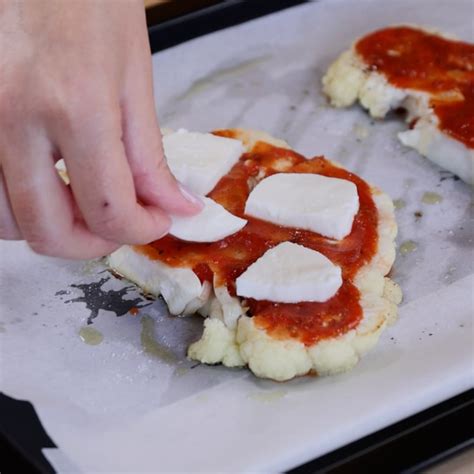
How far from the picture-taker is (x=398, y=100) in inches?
116

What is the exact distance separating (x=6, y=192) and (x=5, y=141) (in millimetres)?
128

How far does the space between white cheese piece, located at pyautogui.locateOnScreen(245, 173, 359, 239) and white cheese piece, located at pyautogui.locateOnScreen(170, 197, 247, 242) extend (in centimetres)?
10

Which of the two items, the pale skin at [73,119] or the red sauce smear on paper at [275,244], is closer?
the pale skin at [73,119]

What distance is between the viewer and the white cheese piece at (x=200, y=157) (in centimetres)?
241

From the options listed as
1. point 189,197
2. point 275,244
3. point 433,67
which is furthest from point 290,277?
point 433,67

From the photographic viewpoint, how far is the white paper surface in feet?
6.11

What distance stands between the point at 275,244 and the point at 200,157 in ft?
1.28

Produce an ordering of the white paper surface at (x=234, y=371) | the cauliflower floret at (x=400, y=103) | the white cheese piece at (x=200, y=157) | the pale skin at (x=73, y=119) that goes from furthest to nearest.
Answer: the cauliflower floret at (x=400, y=103) < the white cheese piece at (x=200, y=157) < the white paper surface at (x=234, y=371) < the pale skin at (x=73, y=119)

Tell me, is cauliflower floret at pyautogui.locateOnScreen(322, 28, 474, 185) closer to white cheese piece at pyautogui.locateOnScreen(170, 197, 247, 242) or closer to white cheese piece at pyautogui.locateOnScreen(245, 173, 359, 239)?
white cheese piece at pyautogui.locateOnScreen(245, 173, 359, 239)

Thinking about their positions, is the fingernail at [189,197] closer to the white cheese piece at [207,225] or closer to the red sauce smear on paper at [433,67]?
the white cheese piece at [207,225]

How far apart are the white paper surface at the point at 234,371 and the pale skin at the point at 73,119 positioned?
461mm

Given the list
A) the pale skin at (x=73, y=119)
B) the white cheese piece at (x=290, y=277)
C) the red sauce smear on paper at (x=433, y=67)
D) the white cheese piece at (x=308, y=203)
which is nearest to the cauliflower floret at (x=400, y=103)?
the red sauce smear on paper at (x=433, y=67)

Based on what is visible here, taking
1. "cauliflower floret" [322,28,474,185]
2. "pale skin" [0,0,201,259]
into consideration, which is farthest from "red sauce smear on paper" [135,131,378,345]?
"pale skin" [0,0,201,259]

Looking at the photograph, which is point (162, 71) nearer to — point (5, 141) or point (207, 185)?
point (207, 185)
